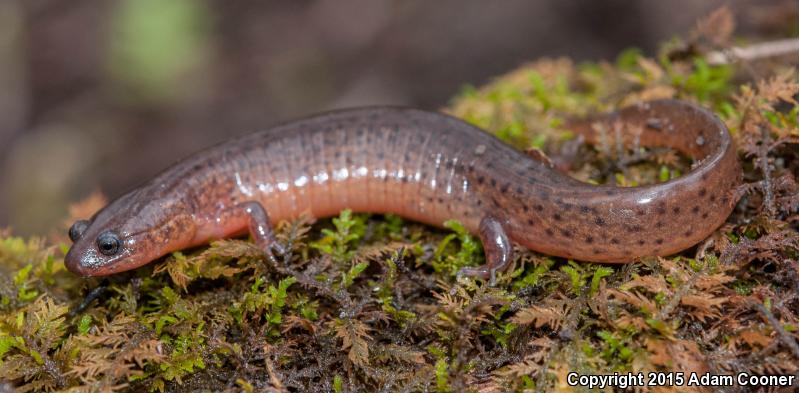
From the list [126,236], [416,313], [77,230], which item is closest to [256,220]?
[126,236]

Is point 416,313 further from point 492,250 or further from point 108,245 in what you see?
point 108,245

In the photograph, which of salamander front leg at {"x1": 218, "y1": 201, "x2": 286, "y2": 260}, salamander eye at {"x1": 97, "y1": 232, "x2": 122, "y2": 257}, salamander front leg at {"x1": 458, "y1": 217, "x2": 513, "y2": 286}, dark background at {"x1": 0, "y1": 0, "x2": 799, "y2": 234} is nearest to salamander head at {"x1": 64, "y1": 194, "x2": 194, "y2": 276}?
salamander eye at {"x1": 97, "y1": 232, "x2": 122, "y2": 257}

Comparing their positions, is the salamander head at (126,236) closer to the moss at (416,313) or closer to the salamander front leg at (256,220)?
the moss at (416,313)

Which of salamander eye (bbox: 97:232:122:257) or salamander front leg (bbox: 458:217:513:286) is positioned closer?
salamander front leg (bbox: 458:217:513:286)

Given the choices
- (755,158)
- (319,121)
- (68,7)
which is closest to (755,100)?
(755,158)

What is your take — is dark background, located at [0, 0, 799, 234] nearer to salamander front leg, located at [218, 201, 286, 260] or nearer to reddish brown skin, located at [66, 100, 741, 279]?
reddish brown skin, located at [66, 100, 741, 279]

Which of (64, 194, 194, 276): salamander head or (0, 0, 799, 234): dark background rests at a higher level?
(0, 0, 799, 234): dark background

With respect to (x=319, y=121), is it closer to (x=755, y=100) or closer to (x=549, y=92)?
(x=549, y=92)
